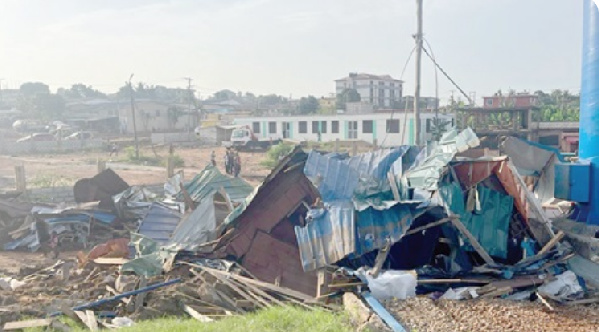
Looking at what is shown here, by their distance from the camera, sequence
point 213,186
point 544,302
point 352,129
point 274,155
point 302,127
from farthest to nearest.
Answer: point 302,127, point 352,129, point 274,155, point 213,186, point 544,302

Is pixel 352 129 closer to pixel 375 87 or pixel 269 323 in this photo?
pixel 375 87

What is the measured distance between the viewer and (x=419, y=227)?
810cm

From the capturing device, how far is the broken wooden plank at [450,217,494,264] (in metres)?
7.71

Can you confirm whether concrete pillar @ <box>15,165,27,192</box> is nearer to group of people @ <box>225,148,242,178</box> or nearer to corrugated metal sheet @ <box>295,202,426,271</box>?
group of people @ <box>225,148,242,178</box>

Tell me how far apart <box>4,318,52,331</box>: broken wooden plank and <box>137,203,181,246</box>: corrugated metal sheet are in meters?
3.66

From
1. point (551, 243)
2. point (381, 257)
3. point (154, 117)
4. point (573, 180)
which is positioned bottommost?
point (381, 257)

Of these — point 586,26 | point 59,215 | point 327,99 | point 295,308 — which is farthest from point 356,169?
point 327,99

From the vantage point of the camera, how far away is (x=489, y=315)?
6273mm

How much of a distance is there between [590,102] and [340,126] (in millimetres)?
34687

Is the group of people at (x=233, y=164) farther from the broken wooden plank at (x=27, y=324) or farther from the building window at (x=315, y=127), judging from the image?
the building window at (x=315, y=127)

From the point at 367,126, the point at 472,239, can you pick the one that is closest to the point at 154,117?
the point at 367,126

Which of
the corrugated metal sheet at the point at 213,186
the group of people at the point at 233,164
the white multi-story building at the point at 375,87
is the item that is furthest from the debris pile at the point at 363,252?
the white multi-story building at the point at 375,87

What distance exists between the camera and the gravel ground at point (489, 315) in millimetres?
5961

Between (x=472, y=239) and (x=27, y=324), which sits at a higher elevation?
(x=472, y=239)
